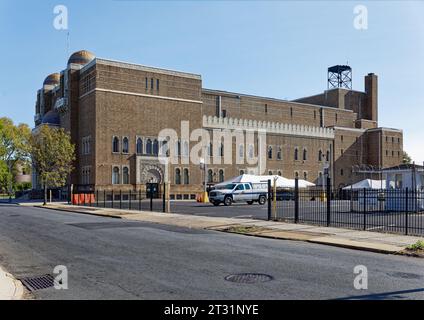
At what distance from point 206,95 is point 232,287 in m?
74.1

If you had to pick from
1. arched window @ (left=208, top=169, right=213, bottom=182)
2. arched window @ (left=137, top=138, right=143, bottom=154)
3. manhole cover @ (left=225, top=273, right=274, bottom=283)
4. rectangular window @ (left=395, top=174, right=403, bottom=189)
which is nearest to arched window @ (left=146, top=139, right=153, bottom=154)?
arched window @ (left=137, top=138, right=143, bottom=154)

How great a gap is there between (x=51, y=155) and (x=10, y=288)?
4694 centimetres

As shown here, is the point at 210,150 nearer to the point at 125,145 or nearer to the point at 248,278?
the point at 125,145

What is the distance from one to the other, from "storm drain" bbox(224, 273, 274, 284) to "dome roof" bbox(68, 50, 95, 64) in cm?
6964

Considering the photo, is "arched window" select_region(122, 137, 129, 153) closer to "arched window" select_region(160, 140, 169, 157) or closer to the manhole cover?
"arched window" select_region(160, 140, 169, 157)

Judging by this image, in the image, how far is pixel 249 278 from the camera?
381 inches

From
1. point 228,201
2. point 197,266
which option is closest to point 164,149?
point 228,201

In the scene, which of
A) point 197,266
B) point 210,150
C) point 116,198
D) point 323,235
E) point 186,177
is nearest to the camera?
point 197,266

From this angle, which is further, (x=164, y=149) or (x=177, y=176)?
(x=177, y=176)

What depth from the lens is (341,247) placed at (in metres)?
15.2

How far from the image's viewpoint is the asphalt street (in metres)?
8.45

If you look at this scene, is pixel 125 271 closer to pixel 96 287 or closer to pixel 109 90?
pixel 96 287

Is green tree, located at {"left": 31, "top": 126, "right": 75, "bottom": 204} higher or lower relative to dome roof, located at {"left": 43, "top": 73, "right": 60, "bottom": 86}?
lower

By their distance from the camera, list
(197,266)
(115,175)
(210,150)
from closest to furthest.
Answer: (197,266) → (115,175) → (210,150)
